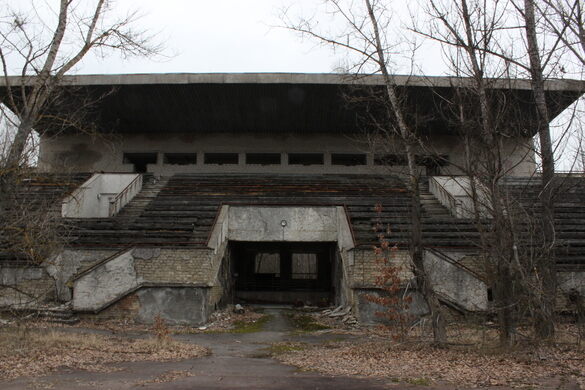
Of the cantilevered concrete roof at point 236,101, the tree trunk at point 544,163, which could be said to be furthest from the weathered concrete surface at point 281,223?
the tree trunk at point 544,163

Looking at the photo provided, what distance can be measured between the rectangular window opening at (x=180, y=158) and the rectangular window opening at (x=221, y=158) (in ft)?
2.31

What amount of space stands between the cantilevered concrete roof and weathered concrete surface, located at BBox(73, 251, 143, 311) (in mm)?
8546

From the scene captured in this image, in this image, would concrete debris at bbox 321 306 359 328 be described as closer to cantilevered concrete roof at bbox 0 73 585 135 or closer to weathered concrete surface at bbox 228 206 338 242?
weathered concrete surface at bbox 228 206 338 242

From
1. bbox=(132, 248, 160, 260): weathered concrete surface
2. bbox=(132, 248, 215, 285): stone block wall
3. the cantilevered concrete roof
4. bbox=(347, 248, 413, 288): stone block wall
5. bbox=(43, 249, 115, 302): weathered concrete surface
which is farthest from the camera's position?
the cantilevered concrete roof

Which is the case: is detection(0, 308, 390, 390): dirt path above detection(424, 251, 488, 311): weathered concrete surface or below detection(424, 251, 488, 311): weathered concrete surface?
below

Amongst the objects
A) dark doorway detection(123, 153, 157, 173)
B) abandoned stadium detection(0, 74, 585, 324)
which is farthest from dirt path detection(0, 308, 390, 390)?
dark doorway detection(123, 153, 157, 173)

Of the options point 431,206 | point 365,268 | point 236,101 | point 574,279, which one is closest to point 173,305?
point 365,268

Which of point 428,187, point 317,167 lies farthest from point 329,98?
point 428,187

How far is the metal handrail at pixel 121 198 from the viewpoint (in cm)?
1808

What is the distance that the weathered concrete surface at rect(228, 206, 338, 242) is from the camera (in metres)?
16.1

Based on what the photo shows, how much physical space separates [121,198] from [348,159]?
12218 millimetres

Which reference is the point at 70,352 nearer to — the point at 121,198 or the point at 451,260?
the point at 451,260

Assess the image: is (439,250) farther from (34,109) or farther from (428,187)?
(34,109)

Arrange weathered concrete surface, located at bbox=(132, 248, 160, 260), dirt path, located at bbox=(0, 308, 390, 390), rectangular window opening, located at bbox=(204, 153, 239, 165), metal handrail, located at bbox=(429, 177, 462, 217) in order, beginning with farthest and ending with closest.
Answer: rectangular window opening, located at bbox=(204, 153, 239, 165), metal handrail, located at bbox=(429, 177, 462, 217), weathered concrete surface, located at bbox=(132, 248, 160, 260), dirt path, located at bbox=(0, 308, 390, 390)
